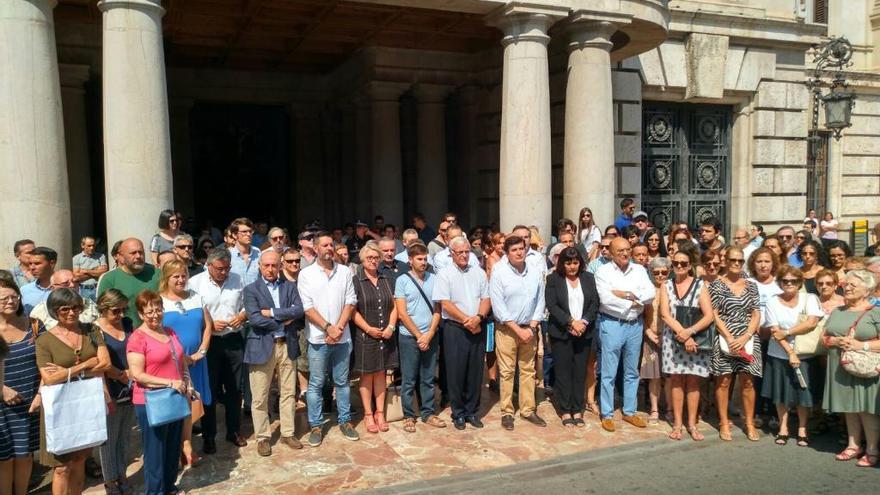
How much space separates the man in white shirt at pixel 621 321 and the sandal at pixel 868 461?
1.87 m

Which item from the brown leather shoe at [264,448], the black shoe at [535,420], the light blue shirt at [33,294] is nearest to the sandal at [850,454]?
the black shoe at [535,420]

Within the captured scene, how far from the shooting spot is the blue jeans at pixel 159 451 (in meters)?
4.89

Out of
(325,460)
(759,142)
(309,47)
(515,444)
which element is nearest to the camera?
(325,460)

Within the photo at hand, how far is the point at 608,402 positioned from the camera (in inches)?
267

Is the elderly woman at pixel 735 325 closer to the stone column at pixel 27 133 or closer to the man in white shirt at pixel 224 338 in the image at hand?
the man in white shirt at pixel 224 338

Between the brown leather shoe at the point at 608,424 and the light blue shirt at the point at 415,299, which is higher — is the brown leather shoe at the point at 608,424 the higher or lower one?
the lower one

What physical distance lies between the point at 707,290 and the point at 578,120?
5063 mm

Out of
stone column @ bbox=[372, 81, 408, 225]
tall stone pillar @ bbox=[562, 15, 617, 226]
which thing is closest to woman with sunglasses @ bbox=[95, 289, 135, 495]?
tall stone pillar @ bbox=[562, 15, 617, 226]

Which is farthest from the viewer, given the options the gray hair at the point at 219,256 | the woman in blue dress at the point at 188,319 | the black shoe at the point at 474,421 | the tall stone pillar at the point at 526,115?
the tall stone pillar at the point at 526,115

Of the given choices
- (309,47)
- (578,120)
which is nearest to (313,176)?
(309,47)

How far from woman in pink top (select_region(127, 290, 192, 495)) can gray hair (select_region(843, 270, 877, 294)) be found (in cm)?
562

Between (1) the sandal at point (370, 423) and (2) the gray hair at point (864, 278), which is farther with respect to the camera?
(1) the sandal at point (370, 423)

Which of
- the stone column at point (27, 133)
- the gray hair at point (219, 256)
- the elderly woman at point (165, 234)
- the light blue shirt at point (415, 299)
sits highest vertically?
the stone column at point (27, 133)

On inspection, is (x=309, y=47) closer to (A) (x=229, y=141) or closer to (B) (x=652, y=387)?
(A) (x=229, y=141)
